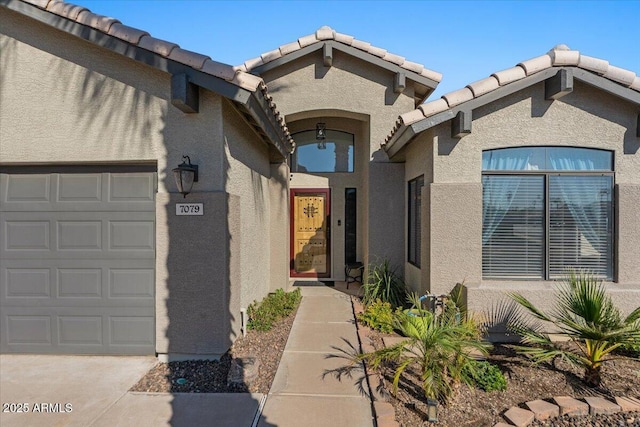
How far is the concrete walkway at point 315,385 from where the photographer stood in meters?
3.79

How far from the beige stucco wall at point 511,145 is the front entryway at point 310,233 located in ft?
16.0

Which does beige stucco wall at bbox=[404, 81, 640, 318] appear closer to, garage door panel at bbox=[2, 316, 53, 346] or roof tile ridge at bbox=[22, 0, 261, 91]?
roof tile ridge at bbox=[22, 0, 261, 91]

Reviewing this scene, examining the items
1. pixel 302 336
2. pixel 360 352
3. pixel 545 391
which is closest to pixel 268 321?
pixel 302 336

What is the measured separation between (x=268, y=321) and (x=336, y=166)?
5.72 m

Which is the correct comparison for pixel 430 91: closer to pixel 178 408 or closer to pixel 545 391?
pixel 545 391

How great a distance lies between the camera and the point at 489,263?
6035 millimetres

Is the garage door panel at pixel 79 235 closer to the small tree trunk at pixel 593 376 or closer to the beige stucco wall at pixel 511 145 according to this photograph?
the beige stucco wall at pixel 511 145

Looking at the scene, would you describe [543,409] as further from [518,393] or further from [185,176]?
[185,176]

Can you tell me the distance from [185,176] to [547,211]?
19.4ft

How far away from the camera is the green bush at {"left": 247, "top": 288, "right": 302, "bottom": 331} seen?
20.8 feet

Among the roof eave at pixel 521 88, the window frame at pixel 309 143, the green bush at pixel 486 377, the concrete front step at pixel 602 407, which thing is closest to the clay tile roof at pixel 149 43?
the roof eave at pixel 521 88

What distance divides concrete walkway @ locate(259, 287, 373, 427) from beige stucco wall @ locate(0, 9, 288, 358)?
1.17 meters

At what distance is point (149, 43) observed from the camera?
4668 millimetres

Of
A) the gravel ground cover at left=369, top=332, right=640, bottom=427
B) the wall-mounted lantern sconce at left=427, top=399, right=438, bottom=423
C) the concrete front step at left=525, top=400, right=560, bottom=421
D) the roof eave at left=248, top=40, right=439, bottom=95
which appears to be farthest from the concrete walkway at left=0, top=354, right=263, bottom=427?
the roof eave at left=248, top=40, right=439, bottom=95
